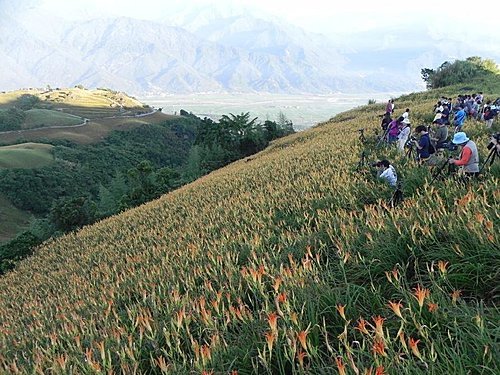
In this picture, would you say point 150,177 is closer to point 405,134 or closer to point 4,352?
point 405,134

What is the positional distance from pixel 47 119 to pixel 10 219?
68.1 metres

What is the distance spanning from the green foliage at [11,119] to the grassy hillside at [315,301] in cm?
12776

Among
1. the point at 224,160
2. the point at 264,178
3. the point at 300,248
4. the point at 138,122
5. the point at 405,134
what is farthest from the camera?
the point at 138,122

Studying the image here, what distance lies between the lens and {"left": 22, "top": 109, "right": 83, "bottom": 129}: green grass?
122m

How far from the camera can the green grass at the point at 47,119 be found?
12181 cm

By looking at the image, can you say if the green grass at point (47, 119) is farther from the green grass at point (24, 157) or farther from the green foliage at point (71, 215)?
the green foliage at point (71, 215)

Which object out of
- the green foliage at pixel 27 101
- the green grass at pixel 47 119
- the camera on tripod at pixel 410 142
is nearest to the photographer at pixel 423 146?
the camera on tripod at pixel 410 142

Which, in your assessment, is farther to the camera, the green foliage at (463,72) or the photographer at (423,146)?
the green foliage at (463,72)

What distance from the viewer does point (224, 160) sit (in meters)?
52.4

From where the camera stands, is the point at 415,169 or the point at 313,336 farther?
the point at 415,169

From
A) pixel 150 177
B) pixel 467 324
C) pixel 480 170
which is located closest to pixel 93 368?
pixel 467 324

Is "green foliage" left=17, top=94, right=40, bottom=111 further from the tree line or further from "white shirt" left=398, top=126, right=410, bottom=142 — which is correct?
"white shirt" left=398, top=126, right=410, bottom=142

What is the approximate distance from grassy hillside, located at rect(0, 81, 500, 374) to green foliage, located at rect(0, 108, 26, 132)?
419 feet

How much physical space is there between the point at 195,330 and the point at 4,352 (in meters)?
3.71
